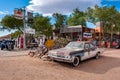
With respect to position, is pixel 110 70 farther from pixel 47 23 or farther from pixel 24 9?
pixel 47 23

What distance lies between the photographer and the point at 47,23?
52.8m

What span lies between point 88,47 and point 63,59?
3.13 metres

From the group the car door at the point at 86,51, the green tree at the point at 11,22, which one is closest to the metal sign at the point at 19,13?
the car door at the point at 86,51

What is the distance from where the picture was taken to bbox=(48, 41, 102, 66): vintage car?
461 inches

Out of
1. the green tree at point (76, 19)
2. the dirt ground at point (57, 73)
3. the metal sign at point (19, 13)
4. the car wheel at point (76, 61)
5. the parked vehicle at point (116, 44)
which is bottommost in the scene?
the dirt ground at point (57, 73)

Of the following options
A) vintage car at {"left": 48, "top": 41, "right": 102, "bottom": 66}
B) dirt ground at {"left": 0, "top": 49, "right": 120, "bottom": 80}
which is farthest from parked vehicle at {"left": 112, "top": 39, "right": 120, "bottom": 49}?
dirt ground at {"left": 0, "top": 49, "right": 120, "bottom": 80}

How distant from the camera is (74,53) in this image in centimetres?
1202

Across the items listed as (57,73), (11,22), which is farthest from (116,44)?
(11,22)

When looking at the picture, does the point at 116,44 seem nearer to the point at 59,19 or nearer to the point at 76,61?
the point at 76,61

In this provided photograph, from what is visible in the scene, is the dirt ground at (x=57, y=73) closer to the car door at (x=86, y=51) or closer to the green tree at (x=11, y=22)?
the car door at (x=86, y=51)

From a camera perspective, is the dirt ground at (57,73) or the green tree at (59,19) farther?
the green tree at (59,19)

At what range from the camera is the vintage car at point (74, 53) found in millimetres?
11719

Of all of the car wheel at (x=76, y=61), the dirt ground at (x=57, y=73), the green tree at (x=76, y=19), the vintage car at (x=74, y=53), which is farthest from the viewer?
the green tree at (x=76, y=19)

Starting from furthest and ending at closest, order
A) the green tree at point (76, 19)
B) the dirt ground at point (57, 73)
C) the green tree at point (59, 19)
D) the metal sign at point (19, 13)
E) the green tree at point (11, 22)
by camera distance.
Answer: the green tree at point (59, 19) → the green tree at point (76, 19) → the green tree at point (11, 22) → the metal sign at point (19, 13) → the dirt ground at point (57, 73)
